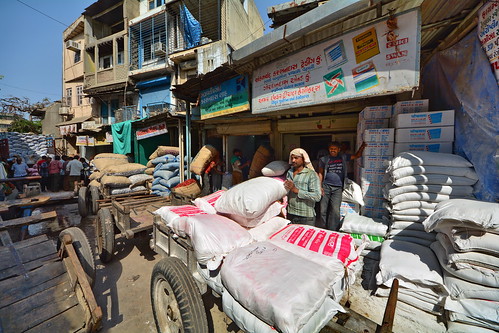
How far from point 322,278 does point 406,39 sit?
2601 mm

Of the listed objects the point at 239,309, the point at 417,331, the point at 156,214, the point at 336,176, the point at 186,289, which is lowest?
the point at 417,331

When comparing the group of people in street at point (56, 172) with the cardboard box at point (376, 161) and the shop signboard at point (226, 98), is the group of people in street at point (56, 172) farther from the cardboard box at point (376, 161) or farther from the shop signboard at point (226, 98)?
the cardboard box at point (376, 161)

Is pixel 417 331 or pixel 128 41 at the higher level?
pixel 128 41

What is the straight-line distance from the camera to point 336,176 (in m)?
3.21

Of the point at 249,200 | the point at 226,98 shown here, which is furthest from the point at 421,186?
the point at 226,98

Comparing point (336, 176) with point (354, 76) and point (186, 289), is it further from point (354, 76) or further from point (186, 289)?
point (186, 289)

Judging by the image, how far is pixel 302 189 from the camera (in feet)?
9.29

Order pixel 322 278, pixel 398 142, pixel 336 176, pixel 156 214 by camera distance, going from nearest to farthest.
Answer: pixel 322 278 → pixel 156 214 → pixel 398 142 → pixel 336 176

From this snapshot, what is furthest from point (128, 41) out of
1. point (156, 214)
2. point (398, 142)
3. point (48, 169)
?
point (398, 142)

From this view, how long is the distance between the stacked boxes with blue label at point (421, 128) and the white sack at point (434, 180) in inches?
19.8

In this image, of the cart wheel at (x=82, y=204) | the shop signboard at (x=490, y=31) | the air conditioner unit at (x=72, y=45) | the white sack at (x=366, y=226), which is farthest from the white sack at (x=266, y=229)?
the air conditioner unit at (x=72, y=45)

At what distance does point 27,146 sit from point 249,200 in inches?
930

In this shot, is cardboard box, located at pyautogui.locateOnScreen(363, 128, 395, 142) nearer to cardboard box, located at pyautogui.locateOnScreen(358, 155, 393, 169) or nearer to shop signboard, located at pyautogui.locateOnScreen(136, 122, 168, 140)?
cardboard box, located at pyautogui.locateOnScreen(358, 155, 393, 169)

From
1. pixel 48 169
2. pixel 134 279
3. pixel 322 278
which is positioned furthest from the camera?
pixel 48 169
